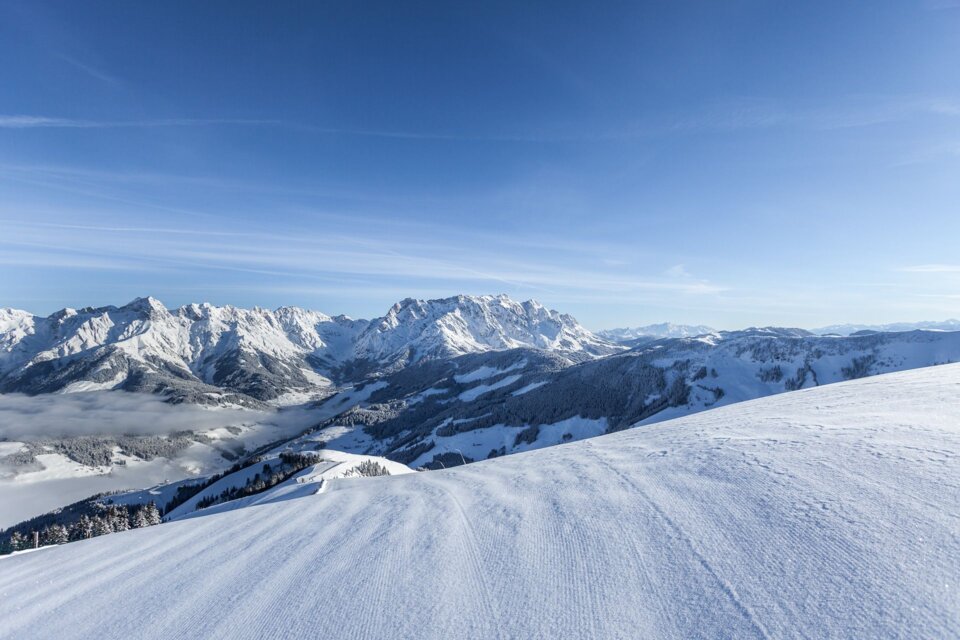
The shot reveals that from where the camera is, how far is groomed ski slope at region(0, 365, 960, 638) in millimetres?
4297

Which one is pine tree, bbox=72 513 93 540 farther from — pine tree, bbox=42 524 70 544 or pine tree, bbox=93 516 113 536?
pine tree, bbox=42 524 70 544

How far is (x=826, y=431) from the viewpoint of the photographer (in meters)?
9.54

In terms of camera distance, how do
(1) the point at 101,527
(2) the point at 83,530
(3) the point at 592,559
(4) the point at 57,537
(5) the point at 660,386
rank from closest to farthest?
1. (3) the point at 592,559
2. (1) the point at 101,527
3. (4) the point at 57,537
4. (2) the point at 83,530
5. (5) the point at 660,386

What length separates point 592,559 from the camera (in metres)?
5.59

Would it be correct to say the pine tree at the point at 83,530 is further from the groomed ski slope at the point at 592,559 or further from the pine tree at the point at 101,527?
the groomed ski slope at the point at 592,559

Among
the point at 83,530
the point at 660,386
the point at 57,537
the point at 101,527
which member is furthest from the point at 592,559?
the point at 660,386

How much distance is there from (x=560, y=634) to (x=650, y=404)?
5635 inches

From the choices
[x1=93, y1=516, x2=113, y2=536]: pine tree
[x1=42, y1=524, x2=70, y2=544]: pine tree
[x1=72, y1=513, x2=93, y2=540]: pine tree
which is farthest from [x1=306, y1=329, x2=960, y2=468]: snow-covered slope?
[x1=42, y1=524, x2=70, y2=544]: pine tree

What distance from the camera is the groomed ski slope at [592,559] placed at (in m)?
4.30

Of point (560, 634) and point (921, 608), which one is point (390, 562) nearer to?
point (560, 634)

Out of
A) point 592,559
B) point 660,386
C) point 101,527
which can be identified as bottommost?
point 101,527

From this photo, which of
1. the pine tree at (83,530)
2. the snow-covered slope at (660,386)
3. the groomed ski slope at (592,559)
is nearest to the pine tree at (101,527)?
the pine tree at (83,530)

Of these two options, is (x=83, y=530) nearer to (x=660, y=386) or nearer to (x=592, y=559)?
(x=592, y=559)

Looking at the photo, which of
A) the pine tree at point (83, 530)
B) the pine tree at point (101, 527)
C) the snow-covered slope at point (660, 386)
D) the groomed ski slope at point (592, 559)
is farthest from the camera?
the snow-covered slope at point (660, 386)
